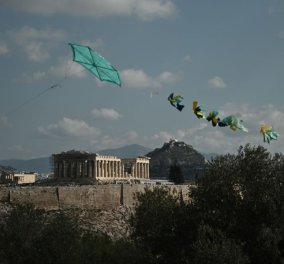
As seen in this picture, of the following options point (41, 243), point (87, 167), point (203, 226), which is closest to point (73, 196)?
point (41, 243)

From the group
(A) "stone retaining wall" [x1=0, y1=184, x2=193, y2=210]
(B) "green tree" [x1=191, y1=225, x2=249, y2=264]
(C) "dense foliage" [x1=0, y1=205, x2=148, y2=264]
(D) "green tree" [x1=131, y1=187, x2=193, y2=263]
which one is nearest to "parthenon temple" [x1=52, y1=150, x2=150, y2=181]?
(A) "stone retaining wall" [x1=0, y1=184, x2=193, y2=210]

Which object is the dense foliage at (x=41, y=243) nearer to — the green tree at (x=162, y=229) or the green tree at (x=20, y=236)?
the green tree at (x=20, y=236)

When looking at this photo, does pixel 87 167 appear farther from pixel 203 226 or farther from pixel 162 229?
pixel 203 226

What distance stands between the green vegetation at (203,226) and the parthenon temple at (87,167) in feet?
210

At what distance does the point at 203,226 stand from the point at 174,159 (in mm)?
142975

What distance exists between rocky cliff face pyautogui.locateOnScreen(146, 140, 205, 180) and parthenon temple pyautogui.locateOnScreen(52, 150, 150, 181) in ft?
206

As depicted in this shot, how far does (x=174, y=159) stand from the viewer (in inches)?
6540

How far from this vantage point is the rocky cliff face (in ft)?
546

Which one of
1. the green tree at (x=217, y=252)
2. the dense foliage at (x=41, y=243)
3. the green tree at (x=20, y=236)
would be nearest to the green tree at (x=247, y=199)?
the green tree at (x=217, y=252)

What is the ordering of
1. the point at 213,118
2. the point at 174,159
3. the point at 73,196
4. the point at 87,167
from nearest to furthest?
the point at 213,118, the point at 73,196, the point at 87,167, the point at 174,159

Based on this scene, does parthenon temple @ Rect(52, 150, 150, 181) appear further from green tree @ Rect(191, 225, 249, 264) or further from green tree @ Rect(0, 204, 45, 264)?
green tree @ Rect(191, 225, 249, 264)

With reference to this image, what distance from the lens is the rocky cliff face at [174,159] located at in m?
166

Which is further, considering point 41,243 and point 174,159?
point 174,159

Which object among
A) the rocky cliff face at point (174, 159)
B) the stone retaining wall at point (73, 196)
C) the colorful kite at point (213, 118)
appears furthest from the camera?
the rocky cliff face at point (174, 159)
